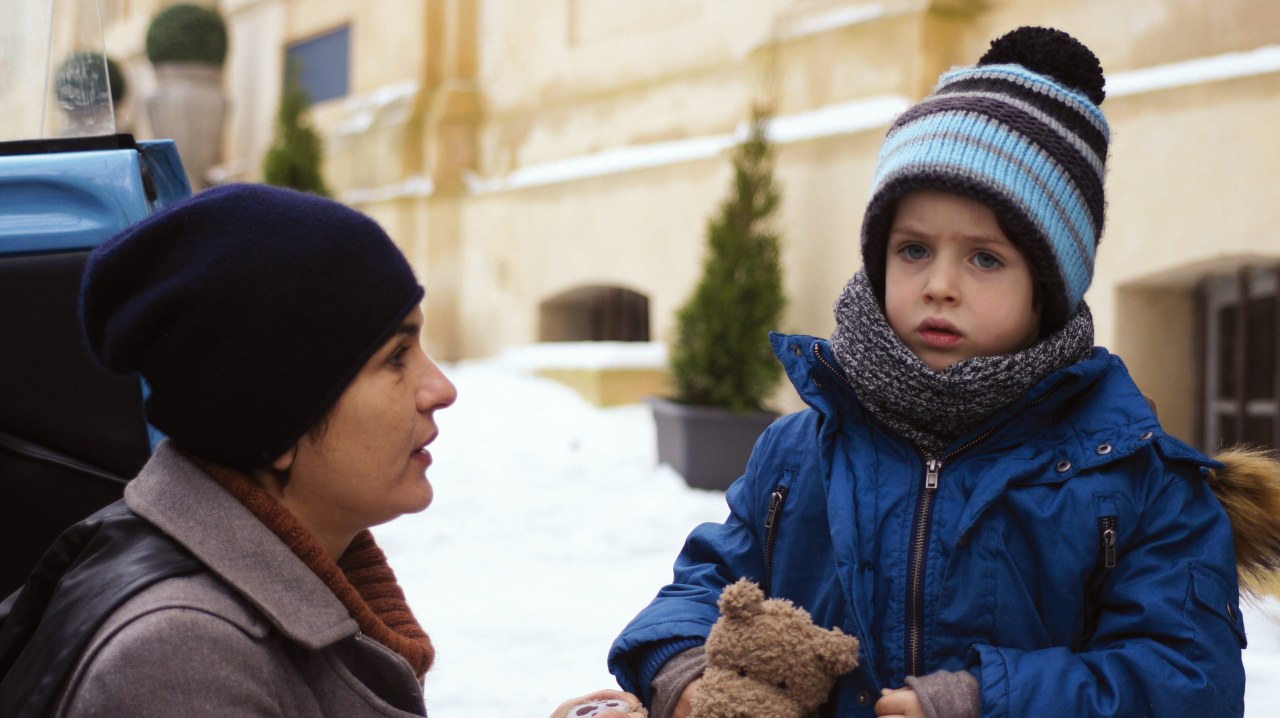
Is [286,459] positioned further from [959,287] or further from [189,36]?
[189,36]

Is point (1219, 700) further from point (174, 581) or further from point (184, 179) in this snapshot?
point (184, 179)

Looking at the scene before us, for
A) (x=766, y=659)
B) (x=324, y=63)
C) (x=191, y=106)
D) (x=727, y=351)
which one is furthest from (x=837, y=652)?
(x=191, y=106)

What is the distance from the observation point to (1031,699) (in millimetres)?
1543

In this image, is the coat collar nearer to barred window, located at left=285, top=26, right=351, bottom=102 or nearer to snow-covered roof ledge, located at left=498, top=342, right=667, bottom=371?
snow-covered roof ledge, located at left=498, top=342, right=667, bottom=371

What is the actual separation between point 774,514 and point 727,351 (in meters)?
4.52

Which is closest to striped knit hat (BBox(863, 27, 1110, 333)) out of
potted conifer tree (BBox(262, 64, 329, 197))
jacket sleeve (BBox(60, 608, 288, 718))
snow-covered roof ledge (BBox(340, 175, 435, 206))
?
jacket sleeve (BBox(60, 608, 288, 718))

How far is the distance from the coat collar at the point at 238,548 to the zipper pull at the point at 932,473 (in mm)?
810

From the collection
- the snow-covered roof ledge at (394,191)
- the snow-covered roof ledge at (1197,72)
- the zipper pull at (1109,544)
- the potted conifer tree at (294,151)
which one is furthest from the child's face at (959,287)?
the potted conifer tree at (294,151)

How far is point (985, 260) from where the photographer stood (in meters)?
1.80

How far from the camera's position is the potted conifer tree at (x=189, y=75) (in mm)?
13727

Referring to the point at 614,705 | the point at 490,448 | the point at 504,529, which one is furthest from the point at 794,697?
the point at 490,448

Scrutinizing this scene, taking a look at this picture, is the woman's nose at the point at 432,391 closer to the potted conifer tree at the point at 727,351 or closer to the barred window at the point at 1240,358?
the barred window at the point at 1240,358

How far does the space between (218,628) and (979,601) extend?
0.97m

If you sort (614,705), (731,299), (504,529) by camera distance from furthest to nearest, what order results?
1. (731,299)
2. (504,529)
3. (614,705)
